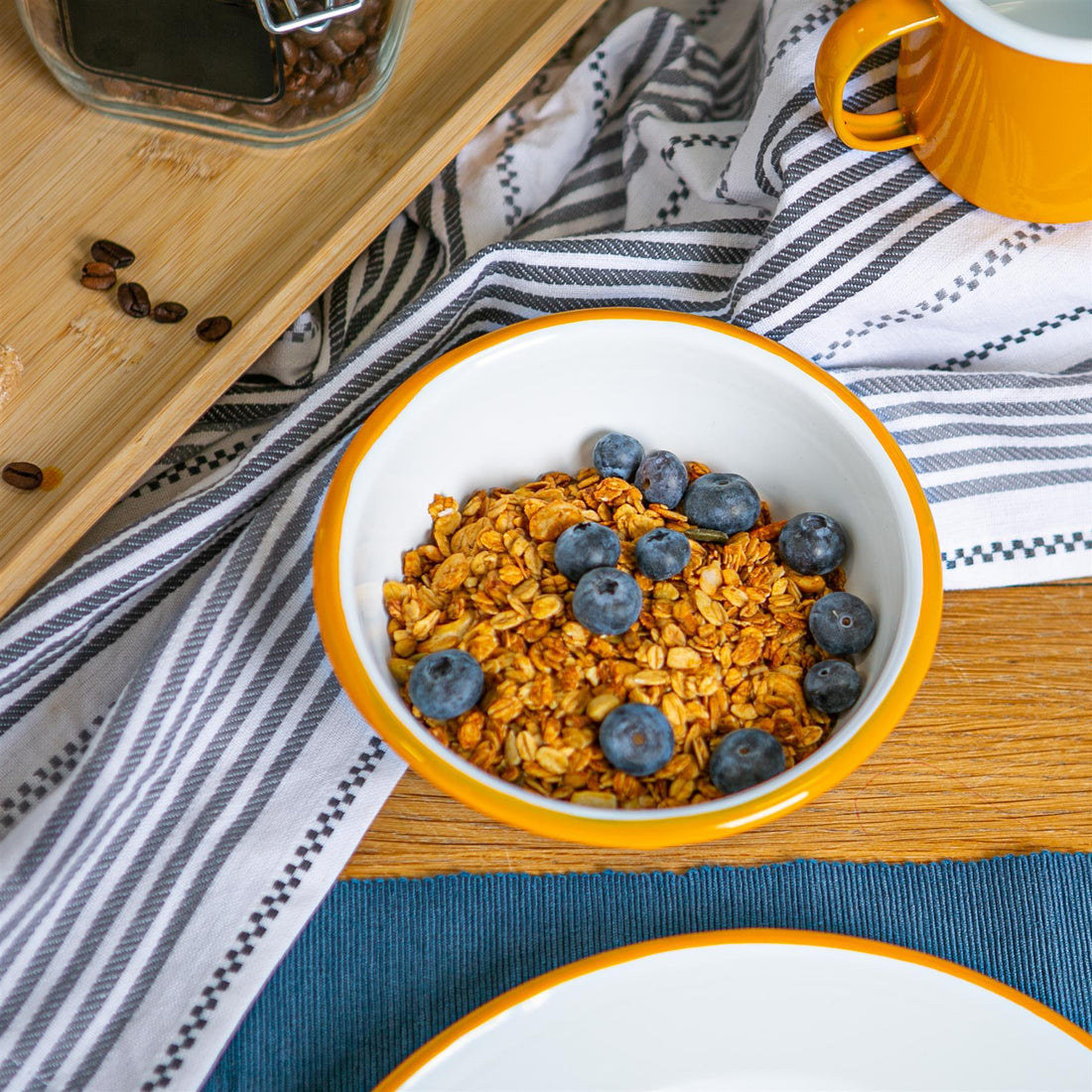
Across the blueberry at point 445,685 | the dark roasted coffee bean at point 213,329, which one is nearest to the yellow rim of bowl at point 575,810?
the blueberry at point 445,685

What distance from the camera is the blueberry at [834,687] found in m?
0.55

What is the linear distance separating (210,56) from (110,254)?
0.14 meters

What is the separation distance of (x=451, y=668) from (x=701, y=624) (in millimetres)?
132

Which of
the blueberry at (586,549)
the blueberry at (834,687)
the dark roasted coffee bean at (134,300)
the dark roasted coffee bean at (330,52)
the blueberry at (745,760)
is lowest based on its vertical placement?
the blueberry at (834,687)

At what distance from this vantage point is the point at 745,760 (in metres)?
0.52

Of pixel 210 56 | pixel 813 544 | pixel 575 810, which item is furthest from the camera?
pixel 210 56

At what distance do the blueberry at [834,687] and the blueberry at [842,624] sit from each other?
0.01 meters

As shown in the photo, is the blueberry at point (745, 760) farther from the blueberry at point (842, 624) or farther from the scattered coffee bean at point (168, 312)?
the scattered coffee bean at point (168, 312)

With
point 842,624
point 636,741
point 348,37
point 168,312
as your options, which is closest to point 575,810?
point 636,741

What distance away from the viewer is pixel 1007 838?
604 mm

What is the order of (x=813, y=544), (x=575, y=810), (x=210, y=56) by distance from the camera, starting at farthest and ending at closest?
(x=210, y=56) → (x=813, y=544) → (x=575, y=810)

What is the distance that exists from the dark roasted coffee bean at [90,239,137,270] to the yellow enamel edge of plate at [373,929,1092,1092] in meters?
0.48

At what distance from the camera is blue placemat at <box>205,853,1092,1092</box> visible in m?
0.56

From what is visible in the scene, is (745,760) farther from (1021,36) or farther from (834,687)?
(1021,36)
